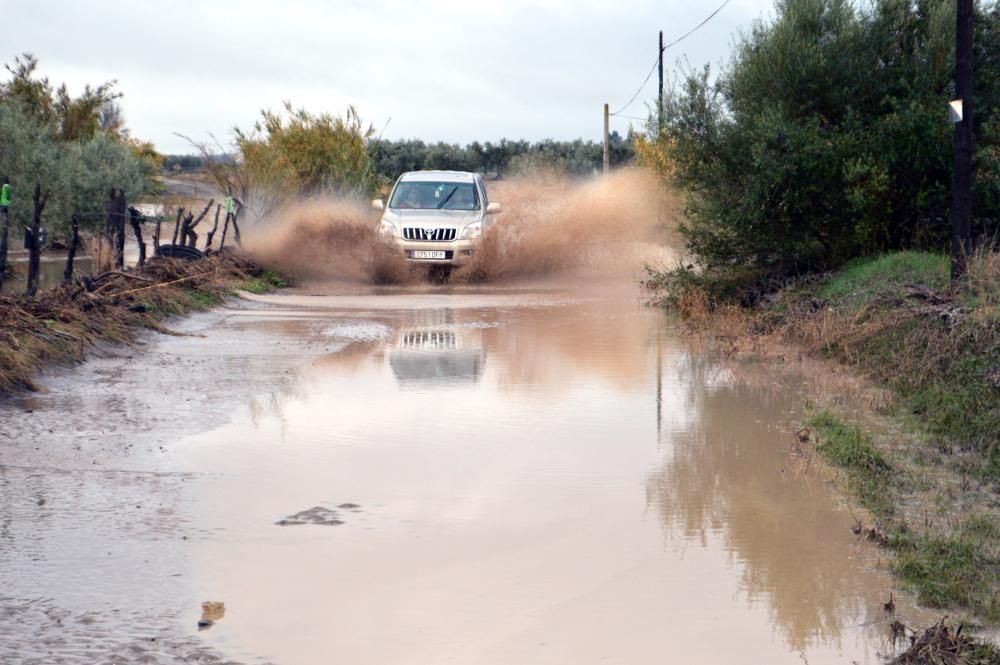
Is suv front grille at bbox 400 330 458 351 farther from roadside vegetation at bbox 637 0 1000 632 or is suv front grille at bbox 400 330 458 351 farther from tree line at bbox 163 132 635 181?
tree line at bbox 163 132 635 181

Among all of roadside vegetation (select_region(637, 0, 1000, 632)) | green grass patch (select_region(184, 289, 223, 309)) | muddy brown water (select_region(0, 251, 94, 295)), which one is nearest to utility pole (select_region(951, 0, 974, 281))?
roadside vegetation (select_region(637, 0, 1000, 632))

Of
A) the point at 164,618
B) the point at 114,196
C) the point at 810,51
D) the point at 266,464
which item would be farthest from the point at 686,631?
the point at 114,196

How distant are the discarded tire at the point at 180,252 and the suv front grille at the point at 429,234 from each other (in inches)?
158

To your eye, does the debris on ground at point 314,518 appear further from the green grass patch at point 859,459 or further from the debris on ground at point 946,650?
the debris on ground at point 946,650

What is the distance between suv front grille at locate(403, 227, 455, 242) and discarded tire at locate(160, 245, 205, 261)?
4.00 m

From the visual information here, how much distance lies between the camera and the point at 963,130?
15.1m

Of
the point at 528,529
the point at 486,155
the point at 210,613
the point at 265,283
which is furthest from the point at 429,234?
the point at 486,155

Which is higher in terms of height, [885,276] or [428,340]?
[885,276]

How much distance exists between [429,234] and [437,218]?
14.3 inches

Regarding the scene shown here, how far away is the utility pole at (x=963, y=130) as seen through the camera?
14969mm

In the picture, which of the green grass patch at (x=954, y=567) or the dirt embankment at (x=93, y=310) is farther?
the dirt embankment at (x=93, y=310)

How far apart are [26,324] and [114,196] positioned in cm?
855

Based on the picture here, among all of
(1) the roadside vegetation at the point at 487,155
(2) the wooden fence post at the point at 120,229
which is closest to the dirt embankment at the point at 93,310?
(2) the wooden fence post at the point at 120,229

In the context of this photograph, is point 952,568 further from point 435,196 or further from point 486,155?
point 486,155
